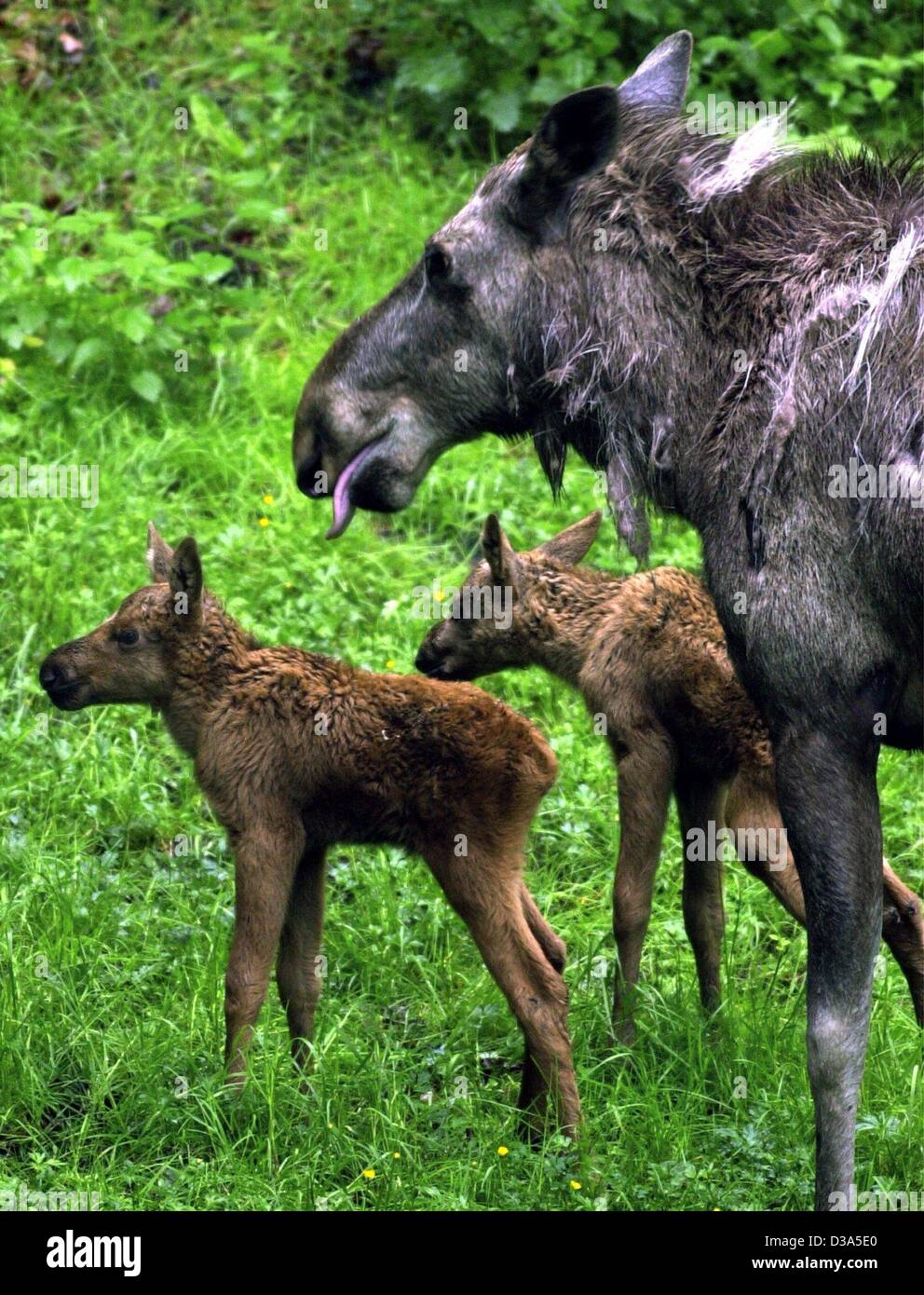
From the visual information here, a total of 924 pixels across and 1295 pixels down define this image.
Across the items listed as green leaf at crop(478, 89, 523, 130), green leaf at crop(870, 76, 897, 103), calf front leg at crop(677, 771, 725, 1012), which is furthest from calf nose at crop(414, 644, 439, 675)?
green leaf at crop(870, 76, 897, 103)

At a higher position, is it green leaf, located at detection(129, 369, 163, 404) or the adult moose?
green leaf, located at detection(129, 369, 163, 404)

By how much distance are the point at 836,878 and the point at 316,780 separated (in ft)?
6.64

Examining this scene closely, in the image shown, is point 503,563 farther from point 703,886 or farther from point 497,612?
point 703,886

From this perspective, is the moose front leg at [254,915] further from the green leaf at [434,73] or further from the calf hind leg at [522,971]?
the green leaf at [434,73]

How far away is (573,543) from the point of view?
277 inches

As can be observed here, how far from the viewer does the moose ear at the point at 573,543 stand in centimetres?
699

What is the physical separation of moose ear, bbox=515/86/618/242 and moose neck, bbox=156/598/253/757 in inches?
79.6

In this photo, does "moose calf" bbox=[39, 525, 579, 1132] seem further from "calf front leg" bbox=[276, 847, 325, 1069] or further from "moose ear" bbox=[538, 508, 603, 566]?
"moose ear" bbox=[538, 508, 603, 566]

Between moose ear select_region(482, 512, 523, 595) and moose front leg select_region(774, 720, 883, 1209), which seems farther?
moose ear select_region(482, 512, 523, 595)

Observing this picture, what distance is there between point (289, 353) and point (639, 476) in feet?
17.4

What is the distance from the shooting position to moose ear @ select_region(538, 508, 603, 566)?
22.9 feet

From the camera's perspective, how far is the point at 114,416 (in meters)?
9.34
